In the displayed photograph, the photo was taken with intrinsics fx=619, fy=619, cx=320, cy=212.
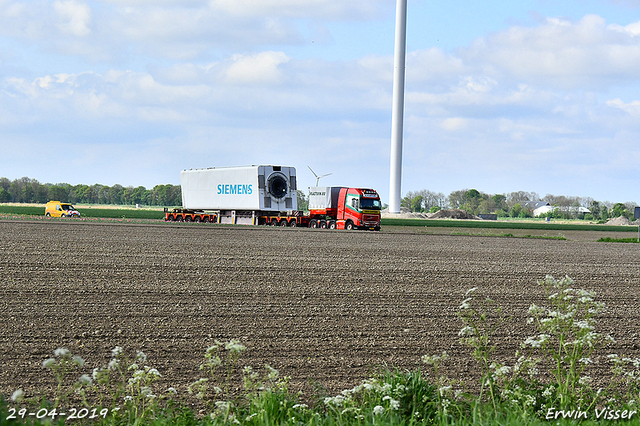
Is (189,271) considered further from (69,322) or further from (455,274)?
(455,274)

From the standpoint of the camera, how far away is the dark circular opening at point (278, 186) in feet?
132

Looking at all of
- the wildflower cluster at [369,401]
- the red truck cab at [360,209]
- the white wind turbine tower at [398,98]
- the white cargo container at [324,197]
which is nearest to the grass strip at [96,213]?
the white cargo container at [324,197]

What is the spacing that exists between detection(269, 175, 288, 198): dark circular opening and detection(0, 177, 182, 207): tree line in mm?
117784

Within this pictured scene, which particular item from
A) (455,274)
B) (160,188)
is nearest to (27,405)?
(455,274)

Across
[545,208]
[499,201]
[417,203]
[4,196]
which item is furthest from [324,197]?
[499,201]

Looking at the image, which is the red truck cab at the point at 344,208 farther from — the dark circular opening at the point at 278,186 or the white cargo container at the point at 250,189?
the dark circular opening at the point at 278,186

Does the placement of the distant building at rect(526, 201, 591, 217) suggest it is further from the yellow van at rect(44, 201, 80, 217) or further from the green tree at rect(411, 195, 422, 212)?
the yellow van at rect(44, 201, 80, 217)

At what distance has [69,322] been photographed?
376 inches

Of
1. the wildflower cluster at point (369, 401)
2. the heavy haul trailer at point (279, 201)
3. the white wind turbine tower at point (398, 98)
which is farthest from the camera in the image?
the white wind turbine tower at point (398, 98)

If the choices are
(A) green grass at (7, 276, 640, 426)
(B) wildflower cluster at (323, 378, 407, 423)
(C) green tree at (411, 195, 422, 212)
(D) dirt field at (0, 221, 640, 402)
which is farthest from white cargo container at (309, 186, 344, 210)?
(C) green tree at (411, 195, 422, 212)

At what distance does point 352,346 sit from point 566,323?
12.5 ft

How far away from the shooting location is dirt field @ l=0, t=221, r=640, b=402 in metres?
8.12

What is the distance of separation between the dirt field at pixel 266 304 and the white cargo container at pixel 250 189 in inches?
715

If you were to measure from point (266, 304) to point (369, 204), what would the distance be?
2812 centimetres
